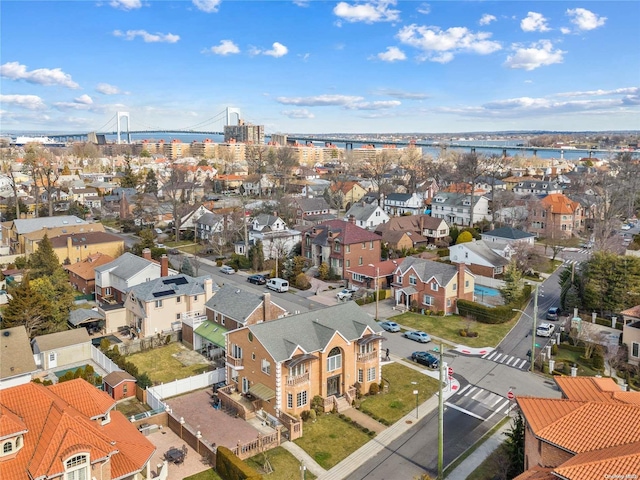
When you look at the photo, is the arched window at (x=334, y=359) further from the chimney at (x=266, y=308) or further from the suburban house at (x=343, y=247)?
the suburban house at (x=343, y=247)

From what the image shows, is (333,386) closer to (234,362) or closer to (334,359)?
(334,359)

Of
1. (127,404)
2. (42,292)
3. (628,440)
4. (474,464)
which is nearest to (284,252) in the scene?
(42,292)

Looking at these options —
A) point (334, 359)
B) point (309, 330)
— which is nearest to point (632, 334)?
point (334, 359)

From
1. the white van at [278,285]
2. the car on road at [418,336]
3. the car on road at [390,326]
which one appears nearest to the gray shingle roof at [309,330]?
the car on road at [418,336]

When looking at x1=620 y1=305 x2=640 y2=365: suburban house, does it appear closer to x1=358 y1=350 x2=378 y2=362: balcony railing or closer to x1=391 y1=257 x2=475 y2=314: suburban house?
x1=391 y1=257 x2=475 y2=314: suburban house

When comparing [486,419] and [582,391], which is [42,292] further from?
[582,391]

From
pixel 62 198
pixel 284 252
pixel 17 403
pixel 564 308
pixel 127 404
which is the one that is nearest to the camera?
pixel 17 403

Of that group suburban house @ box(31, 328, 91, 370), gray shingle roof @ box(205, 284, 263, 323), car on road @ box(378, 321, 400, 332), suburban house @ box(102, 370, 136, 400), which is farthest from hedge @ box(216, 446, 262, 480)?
car on road @ box(378, 321, 400, 332)
